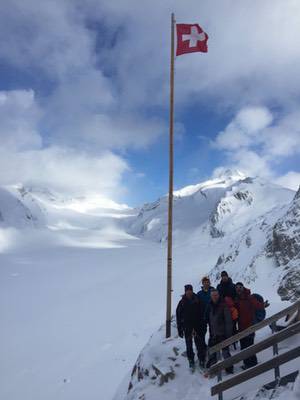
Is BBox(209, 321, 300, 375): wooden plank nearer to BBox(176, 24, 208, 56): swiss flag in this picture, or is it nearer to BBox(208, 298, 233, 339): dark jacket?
BBox(208, 298, 233, 339): dark jacket

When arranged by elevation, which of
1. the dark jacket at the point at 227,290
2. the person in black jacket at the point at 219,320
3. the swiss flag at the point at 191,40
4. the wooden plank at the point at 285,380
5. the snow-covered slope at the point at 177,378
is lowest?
the wooden plank at the point at 285,380

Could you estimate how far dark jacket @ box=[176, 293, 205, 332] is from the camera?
9.51 m

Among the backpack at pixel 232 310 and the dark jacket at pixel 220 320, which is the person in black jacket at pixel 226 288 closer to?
the backpack at pixel 232 310

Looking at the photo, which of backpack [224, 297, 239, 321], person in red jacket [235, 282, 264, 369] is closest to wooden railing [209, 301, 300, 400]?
person in red jacket [235, 282, 264, 369]

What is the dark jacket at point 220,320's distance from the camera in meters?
8.77

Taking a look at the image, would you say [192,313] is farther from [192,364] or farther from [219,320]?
[192,364]

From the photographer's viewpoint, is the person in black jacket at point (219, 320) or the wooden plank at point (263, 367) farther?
the person in black jacket at point (219, 320)

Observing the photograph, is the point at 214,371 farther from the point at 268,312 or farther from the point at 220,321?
the point at 268,312

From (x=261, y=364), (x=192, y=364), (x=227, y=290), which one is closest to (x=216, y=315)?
(x=227, y=290)

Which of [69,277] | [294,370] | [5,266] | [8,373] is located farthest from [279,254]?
[5,266]

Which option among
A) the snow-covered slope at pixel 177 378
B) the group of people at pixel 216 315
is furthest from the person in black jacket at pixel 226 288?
the snow-covered slope at pixel 177 378

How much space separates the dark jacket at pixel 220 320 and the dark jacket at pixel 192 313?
54 centimetres

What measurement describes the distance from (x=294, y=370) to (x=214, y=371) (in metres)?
1.54

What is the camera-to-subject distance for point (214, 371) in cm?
694
